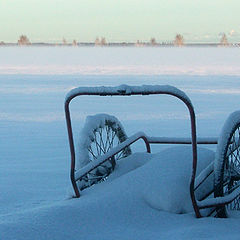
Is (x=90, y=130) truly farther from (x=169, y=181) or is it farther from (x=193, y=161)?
(x=193, y=161)

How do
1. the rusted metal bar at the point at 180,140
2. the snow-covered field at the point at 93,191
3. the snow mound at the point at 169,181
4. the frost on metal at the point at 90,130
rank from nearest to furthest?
the snow-covered field at the point at 93,191 → the snow mound at the point at 169,181 → the frost on metal at the point at 90,130 → the rusted metal bar at the point at 180,140

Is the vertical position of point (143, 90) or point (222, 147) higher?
point (143, 90)

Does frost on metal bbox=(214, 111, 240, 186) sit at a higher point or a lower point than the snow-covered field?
higher

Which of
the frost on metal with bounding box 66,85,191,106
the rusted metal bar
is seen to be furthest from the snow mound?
the rusted metal bar

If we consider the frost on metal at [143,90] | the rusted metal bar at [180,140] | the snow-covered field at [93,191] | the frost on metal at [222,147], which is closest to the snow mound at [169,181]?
the snow-covered field at [93,191]

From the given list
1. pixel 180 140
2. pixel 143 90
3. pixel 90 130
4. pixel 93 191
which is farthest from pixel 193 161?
pixel 180 140

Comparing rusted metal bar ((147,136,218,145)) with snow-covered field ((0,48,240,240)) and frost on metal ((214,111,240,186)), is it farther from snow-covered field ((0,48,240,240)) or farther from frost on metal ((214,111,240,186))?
frost on metal ((214,111,240,186))

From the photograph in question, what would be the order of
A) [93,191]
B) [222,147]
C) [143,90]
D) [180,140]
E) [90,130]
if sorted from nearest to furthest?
[143,90] < [222,147] < [93,191] < [90,130] < [180,140]

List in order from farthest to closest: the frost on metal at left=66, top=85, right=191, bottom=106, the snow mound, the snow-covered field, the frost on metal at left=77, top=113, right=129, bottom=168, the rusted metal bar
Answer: the rusted metal bar
the frost on metal at left=77, top=113, right=129, bottom=168
the snow mound
the frost on metal at left=66, top=85, right=191, bottom=106
the snow-covered field

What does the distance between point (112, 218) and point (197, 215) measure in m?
0.59

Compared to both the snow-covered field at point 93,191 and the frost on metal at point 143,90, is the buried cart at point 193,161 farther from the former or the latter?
the snow-covered field at point 93,191

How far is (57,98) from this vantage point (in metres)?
17.2

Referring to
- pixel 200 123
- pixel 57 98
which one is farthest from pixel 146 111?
pixel 57 98

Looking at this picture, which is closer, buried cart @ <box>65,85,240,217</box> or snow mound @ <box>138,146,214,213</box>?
buried cart @ <box>65,85,240,217</box>
